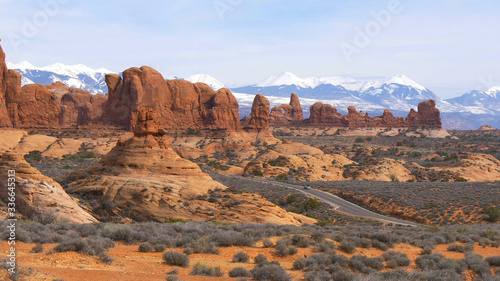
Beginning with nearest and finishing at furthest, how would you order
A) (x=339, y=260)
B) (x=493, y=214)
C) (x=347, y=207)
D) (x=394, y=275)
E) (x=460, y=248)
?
(x=394, y=275)
(x=339, y=260)
(x=460, y=248)
(x=493, y=214)
(x=347, y=207)

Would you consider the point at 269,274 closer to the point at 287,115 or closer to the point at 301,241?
the point at 301,241

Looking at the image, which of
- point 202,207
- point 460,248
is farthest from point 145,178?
point 460,248

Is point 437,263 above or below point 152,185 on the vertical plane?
above

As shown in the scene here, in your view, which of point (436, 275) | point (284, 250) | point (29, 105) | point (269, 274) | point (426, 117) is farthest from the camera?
point (426, 117)

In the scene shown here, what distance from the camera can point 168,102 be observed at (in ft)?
315

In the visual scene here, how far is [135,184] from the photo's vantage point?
29.4 m

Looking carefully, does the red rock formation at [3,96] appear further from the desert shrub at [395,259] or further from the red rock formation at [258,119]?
the desert shrub at [395,259]

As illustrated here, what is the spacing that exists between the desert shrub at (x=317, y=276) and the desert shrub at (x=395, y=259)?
351cm

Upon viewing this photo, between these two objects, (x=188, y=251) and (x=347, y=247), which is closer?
(x=188, y=251)

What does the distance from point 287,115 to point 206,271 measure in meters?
178

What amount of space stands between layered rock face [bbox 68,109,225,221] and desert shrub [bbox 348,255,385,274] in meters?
15.3

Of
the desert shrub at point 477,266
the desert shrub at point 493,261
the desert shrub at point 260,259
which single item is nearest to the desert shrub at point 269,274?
the desert shrub at point 260,259

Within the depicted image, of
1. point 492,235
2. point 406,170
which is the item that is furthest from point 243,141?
point 492,235

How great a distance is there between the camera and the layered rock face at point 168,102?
90.2 m
